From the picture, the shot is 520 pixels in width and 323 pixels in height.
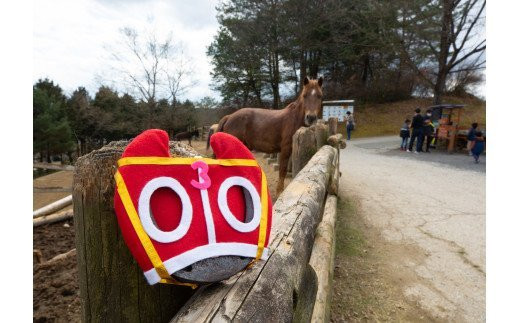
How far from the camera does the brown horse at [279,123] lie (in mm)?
4219

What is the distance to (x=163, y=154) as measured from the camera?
30.1 inches

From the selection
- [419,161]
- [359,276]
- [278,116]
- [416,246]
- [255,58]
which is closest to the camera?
[359,276]

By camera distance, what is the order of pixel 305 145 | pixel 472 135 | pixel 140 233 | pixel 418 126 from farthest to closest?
pixel 418 126 < pixel 472 135 < pixel 305 145 < pixel 140 233

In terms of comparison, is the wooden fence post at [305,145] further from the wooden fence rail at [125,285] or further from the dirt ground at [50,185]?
the dirt ground at [50,185]

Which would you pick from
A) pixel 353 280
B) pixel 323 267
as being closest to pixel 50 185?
pixel 353 280

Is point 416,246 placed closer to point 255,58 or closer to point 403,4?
point 403,4

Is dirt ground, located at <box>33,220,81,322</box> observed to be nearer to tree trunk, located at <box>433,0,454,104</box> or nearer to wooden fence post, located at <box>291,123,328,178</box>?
wooden fence post, located at <box>291,123,328,178</box>

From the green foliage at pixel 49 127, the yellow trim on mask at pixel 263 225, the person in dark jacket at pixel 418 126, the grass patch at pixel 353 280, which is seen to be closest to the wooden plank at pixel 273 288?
the yellow trim on mask at pixel 263 225

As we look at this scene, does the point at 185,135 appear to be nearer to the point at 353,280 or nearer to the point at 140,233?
the point at 353,280

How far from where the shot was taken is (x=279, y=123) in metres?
4.98

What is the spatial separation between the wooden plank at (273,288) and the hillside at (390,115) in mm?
16438

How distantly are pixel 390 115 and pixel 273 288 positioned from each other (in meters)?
21.1

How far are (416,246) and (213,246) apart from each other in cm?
321

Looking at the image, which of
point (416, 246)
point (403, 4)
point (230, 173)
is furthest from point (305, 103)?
point (403, 4)
